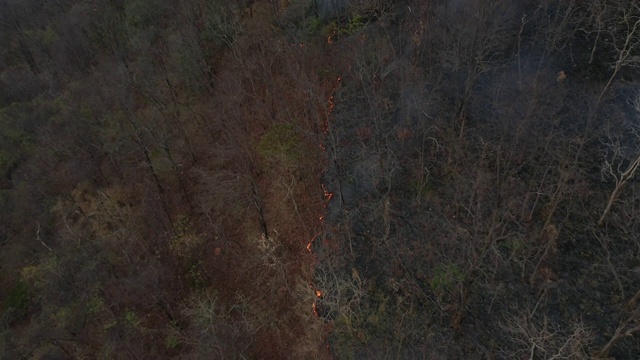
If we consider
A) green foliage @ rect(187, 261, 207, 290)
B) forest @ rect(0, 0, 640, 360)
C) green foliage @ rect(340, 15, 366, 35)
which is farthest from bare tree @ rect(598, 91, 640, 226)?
green foliage @ rect(187, 261, 207, 290)

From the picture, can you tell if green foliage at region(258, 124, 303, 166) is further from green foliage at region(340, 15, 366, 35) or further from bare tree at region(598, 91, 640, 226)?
bare tree at region(598, 91, 640, 226)

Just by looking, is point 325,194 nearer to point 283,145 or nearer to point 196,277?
point 283,145

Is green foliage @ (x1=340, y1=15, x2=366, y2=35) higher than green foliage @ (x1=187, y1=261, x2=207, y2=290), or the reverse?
green foliage @ (x1=340, y1=15, x2=366, y2=35)

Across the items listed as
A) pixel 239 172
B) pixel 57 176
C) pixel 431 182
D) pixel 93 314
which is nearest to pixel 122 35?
pixel 57 176

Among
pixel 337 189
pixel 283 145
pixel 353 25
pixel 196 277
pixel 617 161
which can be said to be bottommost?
pixel 196 277

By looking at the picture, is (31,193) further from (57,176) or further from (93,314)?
(93,314)

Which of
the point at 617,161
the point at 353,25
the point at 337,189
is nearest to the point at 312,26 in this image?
the point at 353,25
